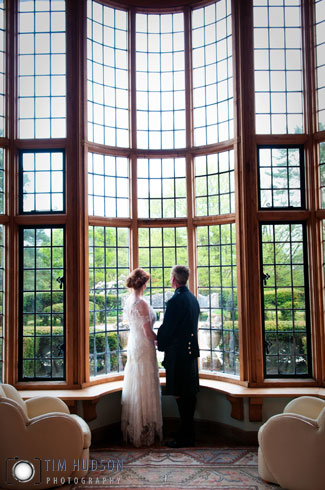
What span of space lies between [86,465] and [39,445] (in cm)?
45

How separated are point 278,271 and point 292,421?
5.31ft

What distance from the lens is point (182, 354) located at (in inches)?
165

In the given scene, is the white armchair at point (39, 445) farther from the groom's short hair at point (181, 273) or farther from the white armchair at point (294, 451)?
the groom's short hair at point (181, 273)

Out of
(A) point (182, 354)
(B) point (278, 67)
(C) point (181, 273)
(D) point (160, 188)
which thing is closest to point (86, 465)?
(A) point (182, 354)

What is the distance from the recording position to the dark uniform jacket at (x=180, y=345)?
13.7ft

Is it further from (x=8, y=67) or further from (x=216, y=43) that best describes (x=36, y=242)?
(x=216, y=43)

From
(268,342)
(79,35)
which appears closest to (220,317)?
(268,342)

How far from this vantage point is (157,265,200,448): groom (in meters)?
4.18

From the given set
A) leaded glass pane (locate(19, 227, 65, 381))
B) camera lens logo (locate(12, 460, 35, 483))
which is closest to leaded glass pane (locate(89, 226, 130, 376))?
leaded glass pane (locate(19, 227, 65, 381))

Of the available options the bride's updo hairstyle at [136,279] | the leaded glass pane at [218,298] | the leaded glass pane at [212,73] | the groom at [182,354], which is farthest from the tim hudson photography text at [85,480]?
the leaded glass pane at [212,73]

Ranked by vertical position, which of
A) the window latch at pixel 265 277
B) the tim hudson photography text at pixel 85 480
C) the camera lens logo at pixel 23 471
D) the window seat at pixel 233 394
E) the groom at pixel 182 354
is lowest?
the tim hudson photography text at pixel 85 480

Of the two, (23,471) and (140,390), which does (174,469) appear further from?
(23,471)

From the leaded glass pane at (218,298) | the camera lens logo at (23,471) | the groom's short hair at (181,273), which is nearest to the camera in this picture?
the camera lens logo at (23,471)

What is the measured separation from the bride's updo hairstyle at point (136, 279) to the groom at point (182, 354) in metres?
0.38
